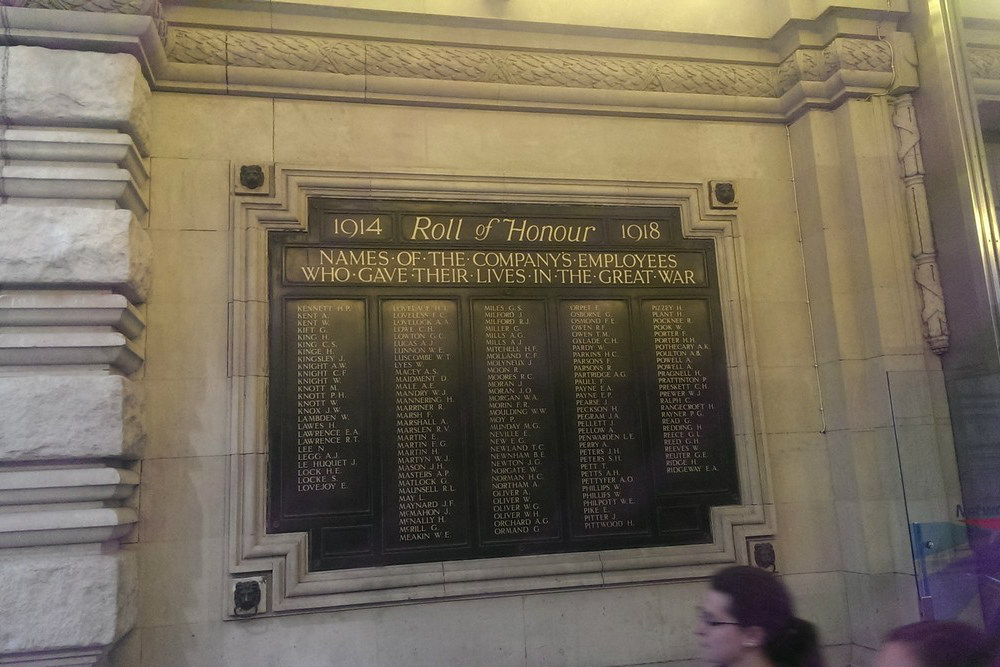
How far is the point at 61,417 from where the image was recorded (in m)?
4.45

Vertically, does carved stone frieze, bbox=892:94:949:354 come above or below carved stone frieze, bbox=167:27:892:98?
below

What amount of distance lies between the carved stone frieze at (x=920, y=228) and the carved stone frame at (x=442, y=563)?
4.33ft

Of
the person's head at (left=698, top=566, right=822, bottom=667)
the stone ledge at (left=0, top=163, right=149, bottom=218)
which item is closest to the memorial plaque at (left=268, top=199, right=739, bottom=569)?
the stone ledge at (left=0, top=163, right=149, bottom=218)

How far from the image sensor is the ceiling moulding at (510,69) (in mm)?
5535

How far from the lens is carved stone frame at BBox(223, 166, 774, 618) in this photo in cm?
505

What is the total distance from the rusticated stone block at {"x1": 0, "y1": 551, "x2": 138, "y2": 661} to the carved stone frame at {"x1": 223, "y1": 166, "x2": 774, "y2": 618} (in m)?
0.78

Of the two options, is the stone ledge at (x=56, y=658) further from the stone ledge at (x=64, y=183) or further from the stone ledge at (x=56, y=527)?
the stone ledge at (x=64, y=183)

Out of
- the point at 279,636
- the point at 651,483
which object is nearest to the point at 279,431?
the point at 279,636

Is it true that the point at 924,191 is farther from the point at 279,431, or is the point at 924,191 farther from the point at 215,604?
the point at 215,604

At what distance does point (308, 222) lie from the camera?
221 inches

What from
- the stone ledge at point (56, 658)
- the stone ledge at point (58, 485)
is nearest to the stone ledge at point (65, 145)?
the stone ledge at point (58, 485)

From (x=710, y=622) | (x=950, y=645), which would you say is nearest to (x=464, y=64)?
(x=710, y=622)

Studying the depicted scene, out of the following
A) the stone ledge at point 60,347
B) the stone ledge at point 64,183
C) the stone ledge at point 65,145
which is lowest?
the stone ledge at point 60,347

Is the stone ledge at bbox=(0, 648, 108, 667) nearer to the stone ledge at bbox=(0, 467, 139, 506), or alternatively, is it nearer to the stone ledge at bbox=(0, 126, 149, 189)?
the stone ledge at bbox=(0, 467, 139, 506)
